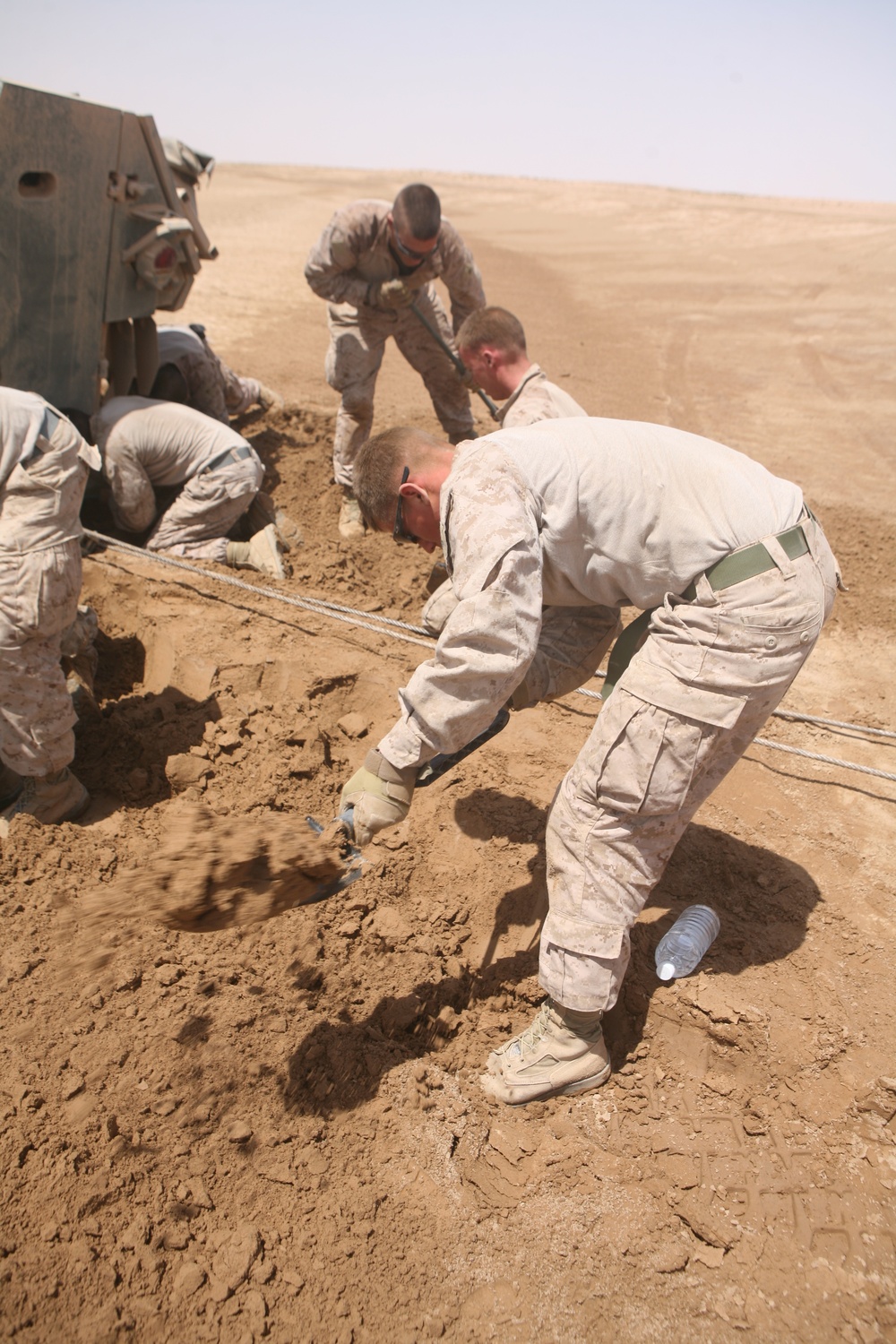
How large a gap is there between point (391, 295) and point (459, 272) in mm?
574

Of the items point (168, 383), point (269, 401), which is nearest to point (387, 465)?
point (168, 383)

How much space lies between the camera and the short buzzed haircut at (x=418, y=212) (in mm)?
5180

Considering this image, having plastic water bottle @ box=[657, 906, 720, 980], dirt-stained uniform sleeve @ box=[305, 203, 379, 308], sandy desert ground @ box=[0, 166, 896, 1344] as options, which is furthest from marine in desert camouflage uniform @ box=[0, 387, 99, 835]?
dirt-stained uniform sleeve @ box=[305, 203, 379, 308]

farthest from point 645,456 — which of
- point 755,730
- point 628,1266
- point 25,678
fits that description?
point 25,678

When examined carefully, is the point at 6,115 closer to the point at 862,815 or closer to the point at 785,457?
the point at 862,815

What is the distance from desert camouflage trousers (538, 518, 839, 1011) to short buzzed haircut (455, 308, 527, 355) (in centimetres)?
230

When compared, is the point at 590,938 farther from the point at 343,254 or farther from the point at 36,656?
the point at 343,254

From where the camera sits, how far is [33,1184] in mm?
2242

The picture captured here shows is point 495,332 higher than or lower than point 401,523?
higher

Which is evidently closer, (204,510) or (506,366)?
(506,366)

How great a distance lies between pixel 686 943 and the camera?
2.80 metres

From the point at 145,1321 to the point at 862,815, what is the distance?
110 inches

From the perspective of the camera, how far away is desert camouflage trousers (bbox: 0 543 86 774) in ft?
11.1

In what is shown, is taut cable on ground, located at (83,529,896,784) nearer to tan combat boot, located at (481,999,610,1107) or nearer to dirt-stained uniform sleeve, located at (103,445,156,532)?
dirt-stained uniform sleeve, located at (103,445,156,532)
